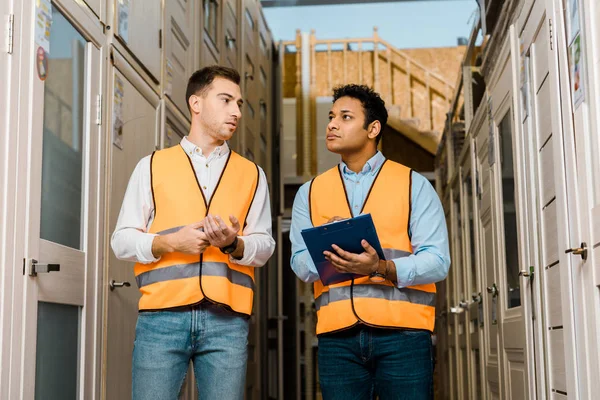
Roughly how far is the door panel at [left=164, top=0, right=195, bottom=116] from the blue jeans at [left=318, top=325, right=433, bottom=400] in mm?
2102

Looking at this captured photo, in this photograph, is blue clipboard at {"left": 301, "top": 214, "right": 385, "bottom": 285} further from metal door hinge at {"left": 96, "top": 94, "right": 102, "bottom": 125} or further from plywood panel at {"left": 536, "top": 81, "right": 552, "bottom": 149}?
metal door hinge at {"left": 96, "top": 94, "right": 102, "bottom": 125}

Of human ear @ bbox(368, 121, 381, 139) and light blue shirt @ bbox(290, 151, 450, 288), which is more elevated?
human ear @ bbox(368, 121, 381, 139)

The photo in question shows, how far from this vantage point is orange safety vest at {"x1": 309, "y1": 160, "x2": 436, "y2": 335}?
7.18 feet

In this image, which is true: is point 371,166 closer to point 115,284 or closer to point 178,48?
point 115,284

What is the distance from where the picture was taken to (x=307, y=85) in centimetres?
857

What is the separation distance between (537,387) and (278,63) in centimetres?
580

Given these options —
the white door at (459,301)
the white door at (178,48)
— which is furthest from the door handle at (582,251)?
the white door at (459,301)

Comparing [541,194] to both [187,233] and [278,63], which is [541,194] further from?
[278,63]

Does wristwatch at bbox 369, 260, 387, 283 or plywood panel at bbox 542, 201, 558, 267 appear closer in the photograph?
wristwatch at bbox 369, 260, 387, 283

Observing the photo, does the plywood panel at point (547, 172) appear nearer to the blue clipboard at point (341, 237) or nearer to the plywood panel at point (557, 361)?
the plywood panel at point (557, 361)

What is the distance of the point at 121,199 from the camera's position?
320 cm

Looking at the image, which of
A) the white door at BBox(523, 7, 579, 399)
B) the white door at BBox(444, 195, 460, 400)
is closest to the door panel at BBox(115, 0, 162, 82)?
the white door at BBox(523, 7, 579, 399)

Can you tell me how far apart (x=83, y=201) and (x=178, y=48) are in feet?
5.24

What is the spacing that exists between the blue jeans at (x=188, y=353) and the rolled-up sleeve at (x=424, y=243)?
50cm
